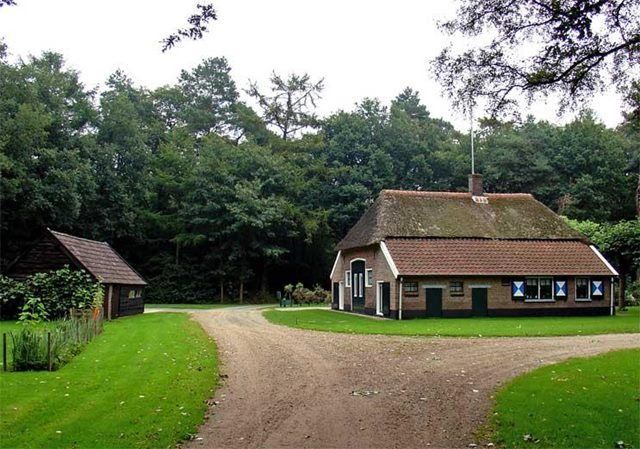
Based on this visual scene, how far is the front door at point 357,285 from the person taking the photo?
3394cm

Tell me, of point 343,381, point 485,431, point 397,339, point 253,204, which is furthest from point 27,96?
point 485,431

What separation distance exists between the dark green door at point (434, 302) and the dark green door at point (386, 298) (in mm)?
1851

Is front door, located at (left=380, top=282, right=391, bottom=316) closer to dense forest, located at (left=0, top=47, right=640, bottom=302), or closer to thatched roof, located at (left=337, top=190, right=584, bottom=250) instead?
thatched roof, located at (left=337, top=190, right=584, bottom=250)

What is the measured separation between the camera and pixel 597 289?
31.4 metres

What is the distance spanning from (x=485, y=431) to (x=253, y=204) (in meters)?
36.2

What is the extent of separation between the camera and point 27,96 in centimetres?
A: 3772

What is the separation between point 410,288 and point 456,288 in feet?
7.90

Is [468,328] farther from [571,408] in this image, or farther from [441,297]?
[571,408]

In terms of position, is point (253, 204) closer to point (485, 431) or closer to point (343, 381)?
point (343, 381)

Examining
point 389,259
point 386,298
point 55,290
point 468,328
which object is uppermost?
point 389,259

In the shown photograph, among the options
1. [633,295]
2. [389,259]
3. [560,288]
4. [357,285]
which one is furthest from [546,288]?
[633,295]

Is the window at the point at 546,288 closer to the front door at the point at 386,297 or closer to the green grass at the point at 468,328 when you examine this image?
the green grass at the point at 468,328

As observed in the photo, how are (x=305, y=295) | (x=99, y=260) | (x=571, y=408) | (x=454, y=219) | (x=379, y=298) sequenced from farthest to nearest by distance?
(x=305, y=295) < (x=454, y=219) < (x=379, y=298) < (x=99, y=260) < (x=571, y=408)

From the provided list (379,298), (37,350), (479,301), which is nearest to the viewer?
(37,350)
